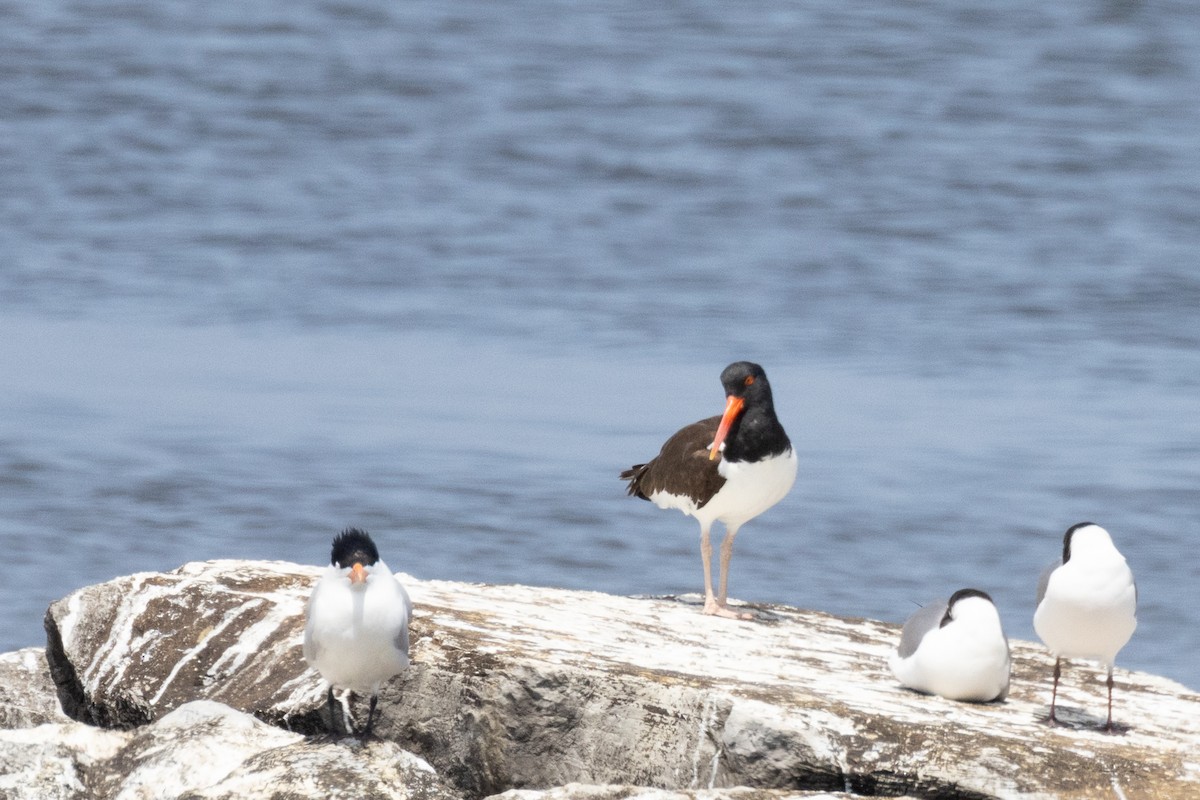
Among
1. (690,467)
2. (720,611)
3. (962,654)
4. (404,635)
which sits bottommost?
(720,611)

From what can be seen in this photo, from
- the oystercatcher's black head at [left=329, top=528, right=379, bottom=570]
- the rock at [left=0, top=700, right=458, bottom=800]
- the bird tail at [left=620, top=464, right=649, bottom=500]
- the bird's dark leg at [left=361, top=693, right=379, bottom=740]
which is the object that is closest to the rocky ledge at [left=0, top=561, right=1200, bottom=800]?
the rock at [left=0, top=700, right=458, bottom=800]

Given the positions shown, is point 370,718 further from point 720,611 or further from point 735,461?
point 735,461

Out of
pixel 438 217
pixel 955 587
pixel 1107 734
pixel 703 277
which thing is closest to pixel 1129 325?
pixel 703 277

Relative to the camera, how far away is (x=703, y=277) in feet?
66.5

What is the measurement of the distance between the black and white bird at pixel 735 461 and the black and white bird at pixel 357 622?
2429mm

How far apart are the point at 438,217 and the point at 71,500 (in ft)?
29.5

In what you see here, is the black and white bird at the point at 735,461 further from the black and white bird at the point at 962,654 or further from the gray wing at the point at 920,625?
the black and white bird at the point at 962,654

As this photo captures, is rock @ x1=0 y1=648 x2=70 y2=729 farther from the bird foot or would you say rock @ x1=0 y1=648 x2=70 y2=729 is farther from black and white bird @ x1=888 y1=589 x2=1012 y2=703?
black and white bird @ x1=888 y1=589 x2=1012 y2=703

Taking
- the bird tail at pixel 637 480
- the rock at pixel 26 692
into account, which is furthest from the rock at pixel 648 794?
the bird tail at pixel 637 480

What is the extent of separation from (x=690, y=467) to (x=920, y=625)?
6.21ft

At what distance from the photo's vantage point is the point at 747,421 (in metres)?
8.53

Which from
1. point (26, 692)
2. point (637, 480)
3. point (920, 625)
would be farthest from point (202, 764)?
point (637, 480)

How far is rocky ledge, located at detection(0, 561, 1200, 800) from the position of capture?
20.0 ft

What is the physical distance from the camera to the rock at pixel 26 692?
7773mm
